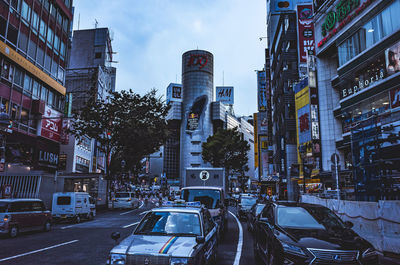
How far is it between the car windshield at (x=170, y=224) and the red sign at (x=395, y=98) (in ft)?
67.2

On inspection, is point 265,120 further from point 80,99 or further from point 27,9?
point 27,9

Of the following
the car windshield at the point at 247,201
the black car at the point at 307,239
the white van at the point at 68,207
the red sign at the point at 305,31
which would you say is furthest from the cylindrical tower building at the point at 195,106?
the black car at the point at 307,239

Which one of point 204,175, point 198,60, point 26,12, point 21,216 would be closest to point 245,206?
point 204,175

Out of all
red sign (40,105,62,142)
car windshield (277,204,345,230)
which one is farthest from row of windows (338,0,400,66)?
red sign (40,105,62,142)

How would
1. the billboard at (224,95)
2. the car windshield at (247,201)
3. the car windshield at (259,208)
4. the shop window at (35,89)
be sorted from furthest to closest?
1. the billboard at (224,95)
2. the shop window at (35,89)
3. the car windshield at (247,201)
4. the car windshield at (259,208)

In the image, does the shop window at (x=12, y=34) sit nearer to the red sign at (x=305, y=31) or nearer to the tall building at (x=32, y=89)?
the tall building at (x=32, y=89)

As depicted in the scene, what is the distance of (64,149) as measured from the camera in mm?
39719

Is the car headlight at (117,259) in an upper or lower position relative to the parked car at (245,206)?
upper

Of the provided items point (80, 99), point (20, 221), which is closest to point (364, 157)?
point (20, 221)

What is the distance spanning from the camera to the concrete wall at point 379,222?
947cm

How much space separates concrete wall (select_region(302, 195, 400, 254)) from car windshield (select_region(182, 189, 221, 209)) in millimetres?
5502

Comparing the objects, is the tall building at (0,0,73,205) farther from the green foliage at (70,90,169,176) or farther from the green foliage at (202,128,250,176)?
the green foliage at (202,128,250,176)

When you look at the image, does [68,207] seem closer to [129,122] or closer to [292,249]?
[129,122]

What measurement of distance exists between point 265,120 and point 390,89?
55707 millimetres
